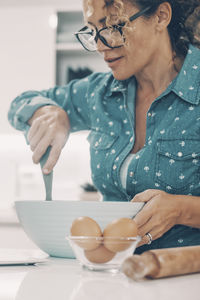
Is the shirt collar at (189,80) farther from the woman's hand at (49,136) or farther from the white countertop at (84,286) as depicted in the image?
the white countertop at (84,286)

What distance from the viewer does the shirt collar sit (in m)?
1.20

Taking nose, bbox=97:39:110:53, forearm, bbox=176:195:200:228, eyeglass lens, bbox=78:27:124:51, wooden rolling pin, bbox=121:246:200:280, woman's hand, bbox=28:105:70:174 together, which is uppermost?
eyeglass lens, bbox=78:27:124:51

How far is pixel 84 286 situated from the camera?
2.07 ft

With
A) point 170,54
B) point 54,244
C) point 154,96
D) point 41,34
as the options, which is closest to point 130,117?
point 154,96

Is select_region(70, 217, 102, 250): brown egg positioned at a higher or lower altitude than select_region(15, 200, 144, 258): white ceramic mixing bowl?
higher

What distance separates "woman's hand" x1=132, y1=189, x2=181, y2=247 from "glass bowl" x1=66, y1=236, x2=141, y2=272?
148 millimetres

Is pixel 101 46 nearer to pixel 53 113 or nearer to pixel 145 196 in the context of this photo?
pixel 53 113

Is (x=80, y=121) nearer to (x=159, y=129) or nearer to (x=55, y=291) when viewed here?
(x=159, y=129)

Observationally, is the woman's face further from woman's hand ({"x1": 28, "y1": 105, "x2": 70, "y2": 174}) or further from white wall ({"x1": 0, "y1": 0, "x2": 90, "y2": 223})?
white wall ({"x1": 0, "y1": 0, "x2": 90, "y2": 223})

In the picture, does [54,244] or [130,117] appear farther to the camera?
[130,117]

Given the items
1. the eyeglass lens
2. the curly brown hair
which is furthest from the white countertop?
the curly brown hair

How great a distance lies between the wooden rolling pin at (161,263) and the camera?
0.63 meters

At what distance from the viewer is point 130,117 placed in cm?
132

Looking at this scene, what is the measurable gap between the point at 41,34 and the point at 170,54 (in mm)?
1846
